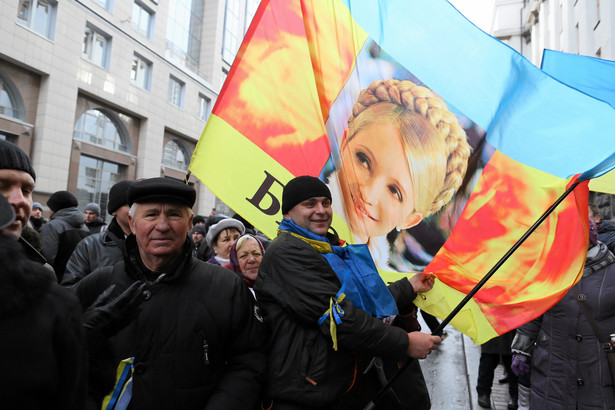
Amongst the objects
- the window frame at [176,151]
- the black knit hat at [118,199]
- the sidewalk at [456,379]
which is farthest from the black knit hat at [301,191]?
the window frame at [176,151]

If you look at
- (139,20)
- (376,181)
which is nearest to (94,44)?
(139,20)

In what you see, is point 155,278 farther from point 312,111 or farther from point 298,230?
point 312,111

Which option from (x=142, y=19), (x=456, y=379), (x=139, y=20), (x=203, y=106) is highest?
(x=142, y=19)

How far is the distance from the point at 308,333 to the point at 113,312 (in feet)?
→ 3.04

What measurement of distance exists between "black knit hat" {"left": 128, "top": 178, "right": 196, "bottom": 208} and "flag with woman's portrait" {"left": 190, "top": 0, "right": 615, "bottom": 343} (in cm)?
107

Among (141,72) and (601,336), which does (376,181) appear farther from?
(141,72)

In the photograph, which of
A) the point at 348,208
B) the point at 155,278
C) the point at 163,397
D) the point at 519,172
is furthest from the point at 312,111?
the point at 163,397

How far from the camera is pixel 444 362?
6.20 m

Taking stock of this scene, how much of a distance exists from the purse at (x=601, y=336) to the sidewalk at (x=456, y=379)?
216cm

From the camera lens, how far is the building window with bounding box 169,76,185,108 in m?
23.8

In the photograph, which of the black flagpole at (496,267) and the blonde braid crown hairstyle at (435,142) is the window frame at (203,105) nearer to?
the blonde braid crown hairstyle at (435,142)

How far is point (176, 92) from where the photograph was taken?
24.3m

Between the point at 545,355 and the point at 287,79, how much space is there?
2.78 m

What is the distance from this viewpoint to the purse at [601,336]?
278cm
